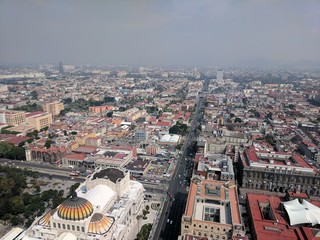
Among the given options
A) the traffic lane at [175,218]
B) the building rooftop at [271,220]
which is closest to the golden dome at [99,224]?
the traffic lane at [175,218]

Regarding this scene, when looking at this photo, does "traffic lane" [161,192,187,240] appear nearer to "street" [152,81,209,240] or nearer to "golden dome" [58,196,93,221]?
"street" [152,81,209,240]

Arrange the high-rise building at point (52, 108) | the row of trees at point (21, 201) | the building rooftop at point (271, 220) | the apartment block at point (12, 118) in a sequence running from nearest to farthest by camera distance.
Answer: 1. the building rooftop at point (271, 220)
2. the row of trees at point (21, 201)
3. the apartment block at point (12, 118)
4. the high-rise building at point (52, 108)

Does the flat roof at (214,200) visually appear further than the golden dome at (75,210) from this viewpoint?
Yes

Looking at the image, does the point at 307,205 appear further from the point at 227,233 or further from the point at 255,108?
the point at 255,108

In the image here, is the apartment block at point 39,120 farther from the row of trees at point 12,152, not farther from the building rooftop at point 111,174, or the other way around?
the building rooftop at point 111,174

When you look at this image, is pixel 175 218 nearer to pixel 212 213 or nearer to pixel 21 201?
pixel 212 213

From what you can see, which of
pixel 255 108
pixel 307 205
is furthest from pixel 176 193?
pixel 255 108
